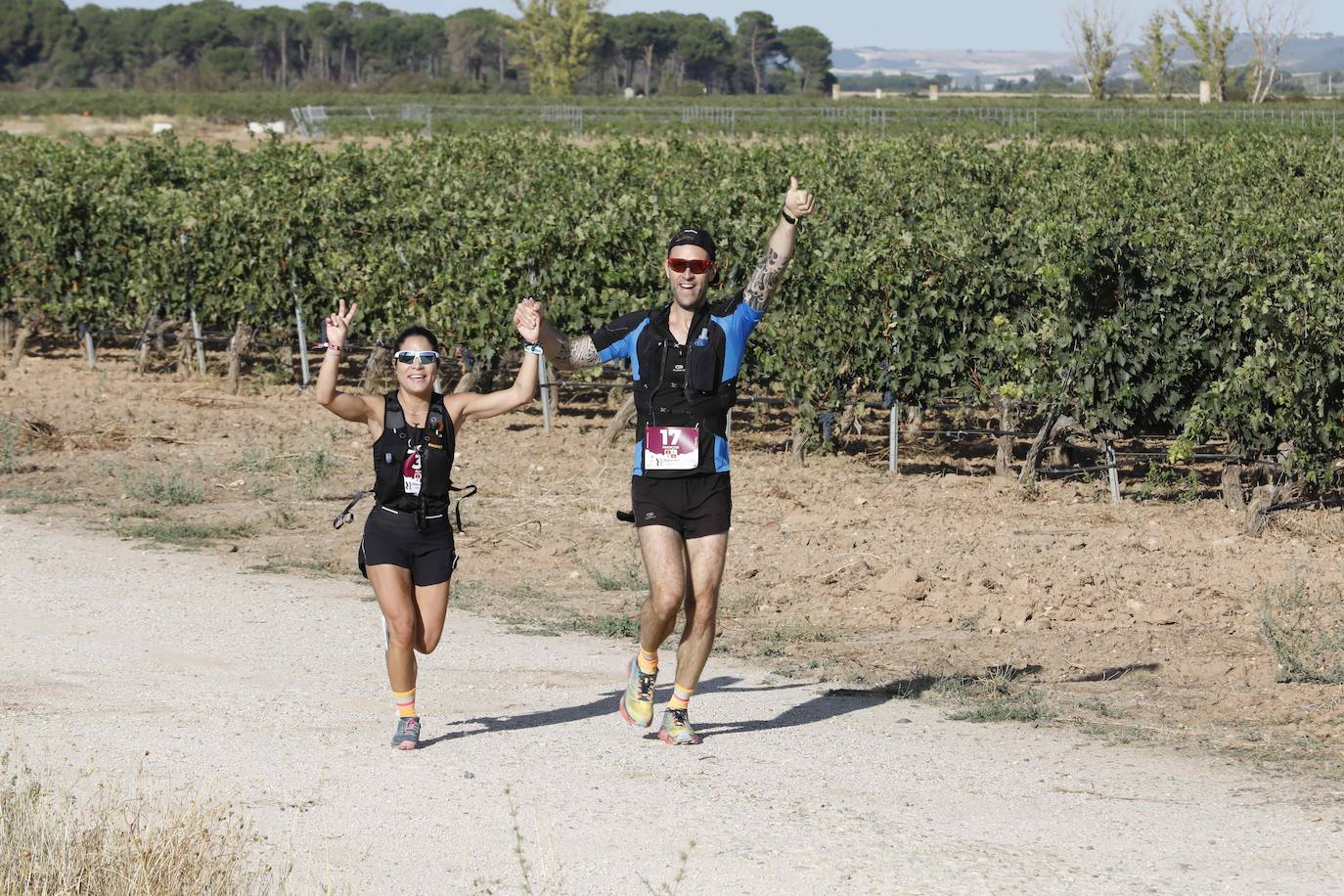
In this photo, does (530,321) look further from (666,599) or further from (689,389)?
(666,599)

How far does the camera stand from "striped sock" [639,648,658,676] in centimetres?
714

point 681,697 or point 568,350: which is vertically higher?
point 568,350

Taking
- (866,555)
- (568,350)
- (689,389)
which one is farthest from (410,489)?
(866,555)

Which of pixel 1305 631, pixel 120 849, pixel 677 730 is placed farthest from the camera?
pixel 1305 631

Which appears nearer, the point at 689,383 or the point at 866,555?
the point at 689,383

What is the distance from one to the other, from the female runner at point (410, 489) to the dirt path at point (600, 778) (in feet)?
1.44

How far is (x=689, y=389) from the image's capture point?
22.1 feet

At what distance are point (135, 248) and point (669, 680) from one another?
44.6ft

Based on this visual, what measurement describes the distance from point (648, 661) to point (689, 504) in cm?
76

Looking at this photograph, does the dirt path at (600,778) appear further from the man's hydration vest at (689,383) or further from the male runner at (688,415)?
the man's hydration vest at (689,383)

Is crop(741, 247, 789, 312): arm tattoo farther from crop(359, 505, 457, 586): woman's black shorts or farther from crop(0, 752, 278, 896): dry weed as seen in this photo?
crop(0, 752, 278, 896): dry weed

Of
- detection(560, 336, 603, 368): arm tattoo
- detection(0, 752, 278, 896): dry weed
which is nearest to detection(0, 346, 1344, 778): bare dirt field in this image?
detection(560, 336, 603, 368): arm tattoo

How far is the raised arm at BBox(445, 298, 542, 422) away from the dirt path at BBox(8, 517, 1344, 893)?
1332 millimetres

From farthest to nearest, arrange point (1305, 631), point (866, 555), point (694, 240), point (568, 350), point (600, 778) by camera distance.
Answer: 1. point (866, 555)
2. point (1305, 631)
3. point (568, 350)
4. point (694, 240)
5. point (600, 778)
